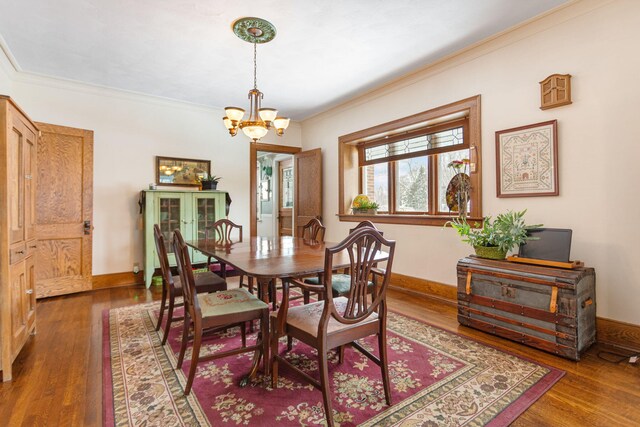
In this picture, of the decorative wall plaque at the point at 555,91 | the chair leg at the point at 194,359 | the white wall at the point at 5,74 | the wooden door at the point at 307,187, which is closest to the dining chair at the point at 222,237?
the chair leg at the point at 194,359

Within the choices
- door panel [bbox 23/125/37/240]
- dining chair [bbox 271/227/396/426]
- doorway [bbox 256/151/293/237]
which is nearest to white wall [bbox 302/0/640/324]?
dining chair [bbox 271/227/396/426]

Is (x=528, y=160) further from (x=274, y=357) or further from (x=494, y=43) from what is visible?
(x=274, y=357)

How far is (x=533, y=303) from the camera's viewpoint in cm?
238

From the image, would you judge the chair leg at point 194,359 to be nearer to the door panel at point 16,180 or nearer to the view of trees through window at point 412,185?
the door panel at point 16,180

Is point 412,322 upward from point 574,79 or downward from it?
downward

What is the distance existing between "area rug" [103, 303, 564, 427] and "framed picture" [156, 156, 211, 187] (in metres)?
2.70

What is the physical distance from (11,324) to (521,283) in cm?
360

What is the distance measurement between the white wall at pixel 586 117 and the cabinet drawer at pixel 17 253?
3788 mm

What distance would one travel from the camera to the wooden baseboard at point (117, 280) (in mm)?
4238

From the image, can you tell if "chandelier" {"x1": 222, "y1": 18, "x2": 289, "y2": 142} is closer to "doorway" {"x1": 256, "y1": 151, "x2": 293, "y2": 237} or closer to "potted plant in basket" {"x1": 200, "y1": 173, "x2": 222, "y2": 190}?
"potted plant in basket" {"x1": 200, "y1": 173, "x2": 222, "y2": 190}

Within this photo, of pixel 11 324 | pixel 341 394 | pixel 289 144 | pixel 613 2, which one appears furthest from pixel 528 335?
pixel 289 144

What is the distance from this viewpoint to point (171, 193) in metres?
4.33

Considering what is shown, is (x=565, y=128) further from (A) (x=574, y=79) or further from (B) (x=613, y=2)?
(B) (x=613, y=2)

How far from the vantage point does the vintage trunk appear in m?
2.21
